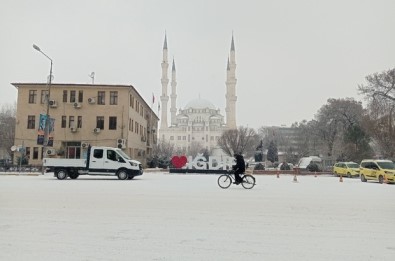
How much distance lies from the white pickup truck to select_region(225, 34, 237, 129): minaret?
100 metres

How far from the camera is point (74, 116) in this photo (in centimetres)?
4478

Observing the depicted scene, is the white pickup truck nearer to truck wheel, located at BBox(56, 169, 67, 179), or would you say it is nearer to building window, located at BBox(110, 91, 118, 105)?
truck wheel, located at BBox(56, 169, 67, 179)

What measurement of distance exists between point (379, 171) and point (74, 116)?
32.7m

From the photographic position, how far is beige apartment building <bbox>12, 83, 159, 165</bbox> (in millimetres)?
44094

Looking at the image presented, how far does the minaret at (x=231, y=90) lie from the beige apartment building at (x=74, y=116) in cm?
8168

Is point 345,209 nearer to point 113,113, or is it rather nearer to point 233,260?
point 233,260

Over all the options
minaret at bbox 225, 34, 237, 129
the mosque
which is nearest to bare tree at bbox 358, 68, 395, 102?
minaret at bbox 225, 34, 237, 129

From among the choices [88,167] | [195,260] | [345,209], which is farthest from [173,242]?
[88,167]

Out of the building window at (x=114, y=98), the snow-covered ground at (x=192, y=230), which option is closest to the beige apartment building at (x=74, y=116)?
the building window at (x=114, y=98)

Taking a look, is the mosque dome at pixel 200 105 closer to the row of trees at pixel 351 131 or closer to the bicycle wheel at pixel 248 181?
the row of trees at pixel 351 131

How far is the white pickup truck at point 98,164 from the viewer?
24859 millimetres

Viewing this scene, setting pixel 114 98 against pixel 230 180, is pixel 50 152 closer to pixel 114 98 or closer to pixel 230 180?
pixel 114 98

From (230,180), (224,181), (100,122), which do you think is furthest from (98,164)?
(100,122)

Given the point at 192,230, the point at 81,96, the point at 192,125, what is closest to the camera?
the point at 192,230
